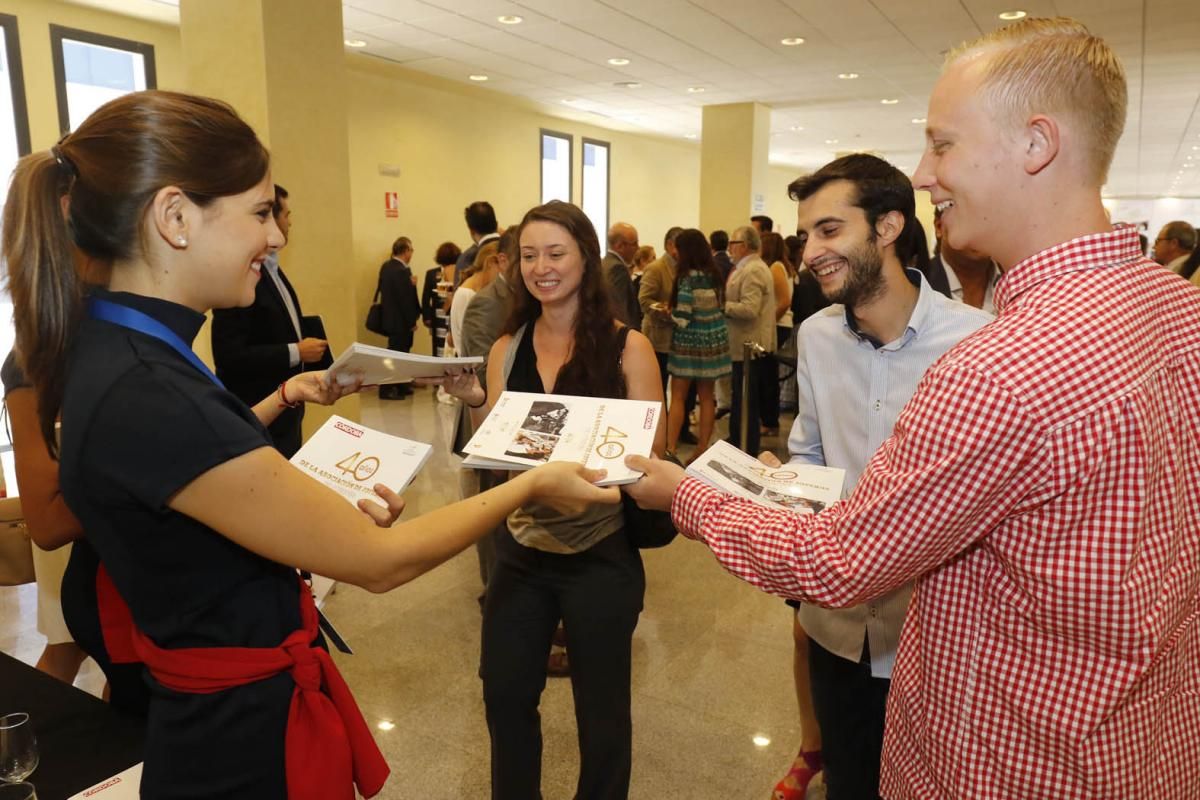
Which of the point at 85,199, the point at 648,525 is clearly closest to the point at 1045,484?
the point at 648,525

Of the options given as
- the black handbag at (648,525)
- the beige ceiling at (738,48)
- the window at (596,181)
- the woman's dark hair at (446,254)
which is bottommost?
the black handbag at (648,525)

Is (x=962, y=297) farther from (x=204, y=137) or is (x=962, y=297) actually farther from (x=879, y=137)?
(x=879, y=137)

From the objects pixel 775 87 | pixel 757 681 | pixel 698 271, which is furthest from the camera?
pixel 775 87

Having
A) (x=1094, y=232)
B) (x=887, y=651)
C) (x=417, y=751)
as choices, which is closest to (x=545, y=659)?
(x=887, y=651)

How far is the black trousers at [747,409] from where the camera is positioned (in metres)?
6.06

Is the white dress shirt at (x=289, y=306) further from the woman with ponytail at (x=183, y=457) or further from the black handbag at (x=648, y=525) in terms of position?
the woman with ponytail at (x=183, y=457)

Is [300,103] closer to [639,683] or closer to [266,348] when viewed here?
[266,348]

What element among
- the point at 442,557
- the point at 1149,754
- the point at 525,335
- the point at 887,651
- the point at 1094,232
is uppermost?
the point at 1094,232

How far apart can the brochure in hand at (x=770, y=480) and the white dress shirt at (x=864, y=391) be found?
0.20 meters

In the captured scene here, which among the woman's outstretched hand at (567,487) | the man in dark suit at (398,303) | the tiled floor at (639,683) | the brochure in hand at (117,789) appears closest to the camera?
the brochure in hand at (117,789)

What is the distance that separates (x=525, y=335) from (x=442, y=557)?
113 centimetres

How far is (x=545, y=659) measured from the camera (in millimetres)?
1959

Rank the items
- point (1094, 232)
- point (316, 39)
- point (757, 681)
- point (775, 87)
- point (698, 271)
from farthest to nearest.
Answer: point (775, 87) → point (698, 271) → point (316, 39) → point (757, 681) → point (1094, 232)

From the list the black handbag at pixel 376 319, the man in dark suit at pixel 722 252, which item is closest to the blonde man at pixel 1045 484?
the man in dark suit at pixel 722 252
